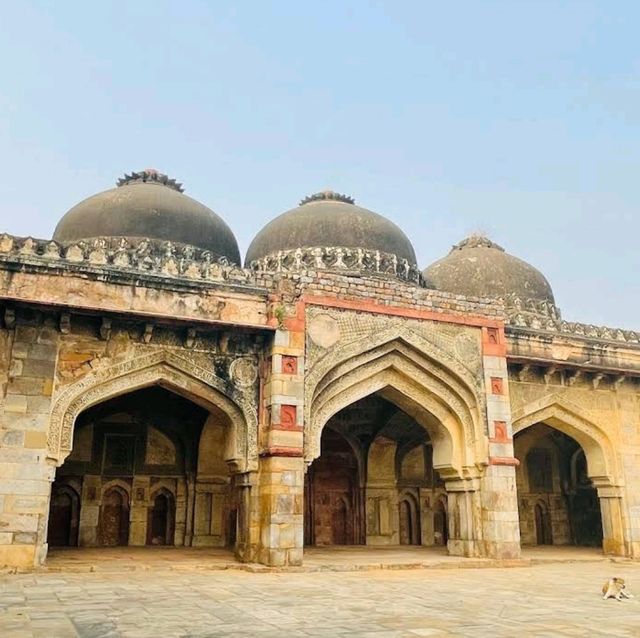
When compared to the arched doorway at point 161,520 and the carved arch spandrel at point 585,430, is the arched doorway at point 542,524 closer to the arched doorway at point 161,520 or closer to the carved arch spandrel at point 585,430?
the carved arch spandrel at point 585,430

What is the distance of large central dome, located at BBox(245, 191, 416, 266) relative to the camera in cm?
1568

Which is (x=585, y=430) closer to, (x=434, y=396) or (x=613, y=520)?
(x=613, y=520)

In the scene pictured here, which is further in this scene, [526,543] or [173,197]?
[526,543]

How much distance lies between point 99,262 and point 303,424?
385 cm

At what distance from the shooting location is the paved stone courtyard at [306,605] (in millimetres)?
5199

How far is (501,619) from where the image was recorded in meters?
5.76

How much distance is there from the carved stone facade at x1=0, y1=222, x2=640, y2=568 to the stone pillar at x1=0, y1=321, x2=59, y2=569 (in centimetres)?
2

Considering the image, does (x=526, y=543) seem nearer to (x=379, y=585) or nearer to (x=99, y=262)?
(x=379, y=585)

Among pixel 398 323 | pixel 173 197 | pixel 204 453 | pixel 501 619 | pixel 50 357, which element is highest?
pixel 173 197

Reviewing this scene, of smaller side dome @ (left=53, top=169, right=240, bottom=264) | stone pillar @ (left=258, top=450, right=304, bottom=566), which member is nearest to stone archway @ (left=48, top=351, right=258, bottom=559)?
stone pillar @ (left=258, top=450, right=304, bottom=566)

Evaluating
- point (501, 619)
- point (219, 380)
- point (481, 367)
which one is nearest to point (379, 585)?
point (501, 619)

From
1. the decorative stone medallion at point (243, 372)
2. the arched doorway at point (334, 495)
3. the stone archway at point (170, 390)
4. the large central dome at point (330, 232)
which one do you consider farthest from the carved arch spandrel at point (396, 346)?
the arched doorway at point (334, 495)

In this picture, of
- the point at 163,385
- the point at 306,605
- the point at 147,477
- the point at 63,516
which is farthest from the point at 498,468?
the point at 63,516

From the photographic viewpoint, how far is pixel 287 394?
10.6 meters
